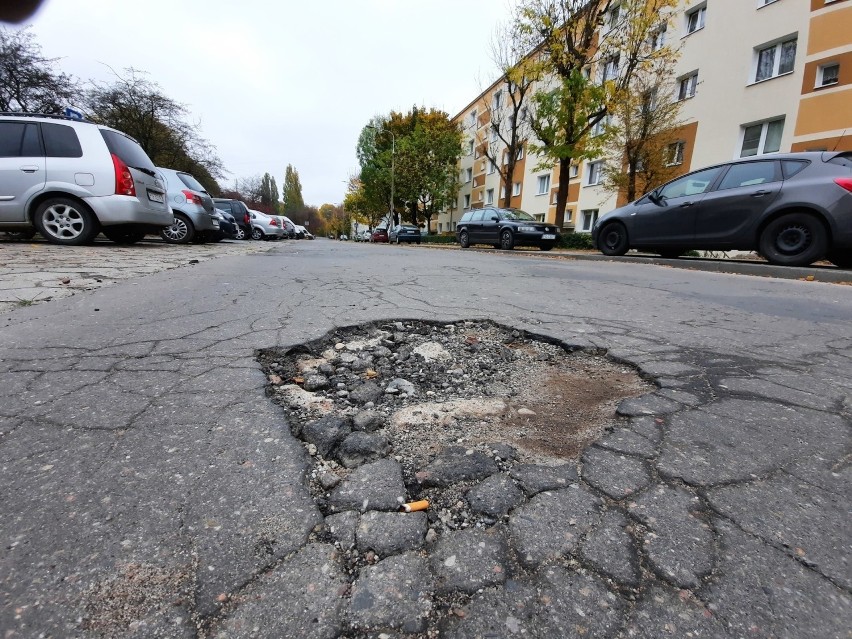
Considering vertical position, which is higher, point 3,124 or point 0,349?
point 3,124

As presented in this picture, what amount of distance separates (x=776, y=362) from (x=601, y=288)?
268 cm

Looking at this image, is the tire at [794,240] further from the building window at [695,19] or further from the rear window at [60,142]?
the building window at [695,19]

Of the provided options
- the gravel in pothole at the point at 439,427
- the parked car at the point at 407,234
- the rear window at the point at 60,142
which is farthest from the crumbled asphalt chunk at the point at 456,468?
the parked car at the point at 407,234

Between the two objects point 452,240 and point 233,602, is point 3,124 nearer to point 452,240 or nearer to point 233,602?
point 233,602

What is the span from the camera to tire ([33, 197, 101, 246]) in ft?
22.5

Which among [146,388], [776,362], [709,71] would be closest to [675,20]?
[709,71]

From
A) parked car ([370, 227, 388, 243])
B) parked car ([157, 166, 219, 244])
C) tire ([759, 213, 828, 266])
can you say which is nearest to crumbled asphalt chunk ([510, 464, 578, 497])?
tire ([759, 213, 828, 266])

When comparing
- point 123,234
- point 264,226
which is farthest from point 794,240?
point 264,226

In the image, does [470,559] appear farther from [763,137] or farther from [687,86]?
[687,86]

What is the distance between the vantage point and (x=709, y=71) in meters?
16.1

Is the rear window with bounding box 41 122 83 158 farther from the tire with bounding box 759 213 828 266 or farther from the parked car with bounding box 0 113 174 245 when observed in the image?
the tire with bounding box 759 213 828 266

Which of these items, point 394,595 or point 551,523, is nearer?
point 394,595

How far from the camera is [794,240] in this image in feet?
21.8

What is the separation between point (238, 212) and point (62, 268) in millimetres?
13006
